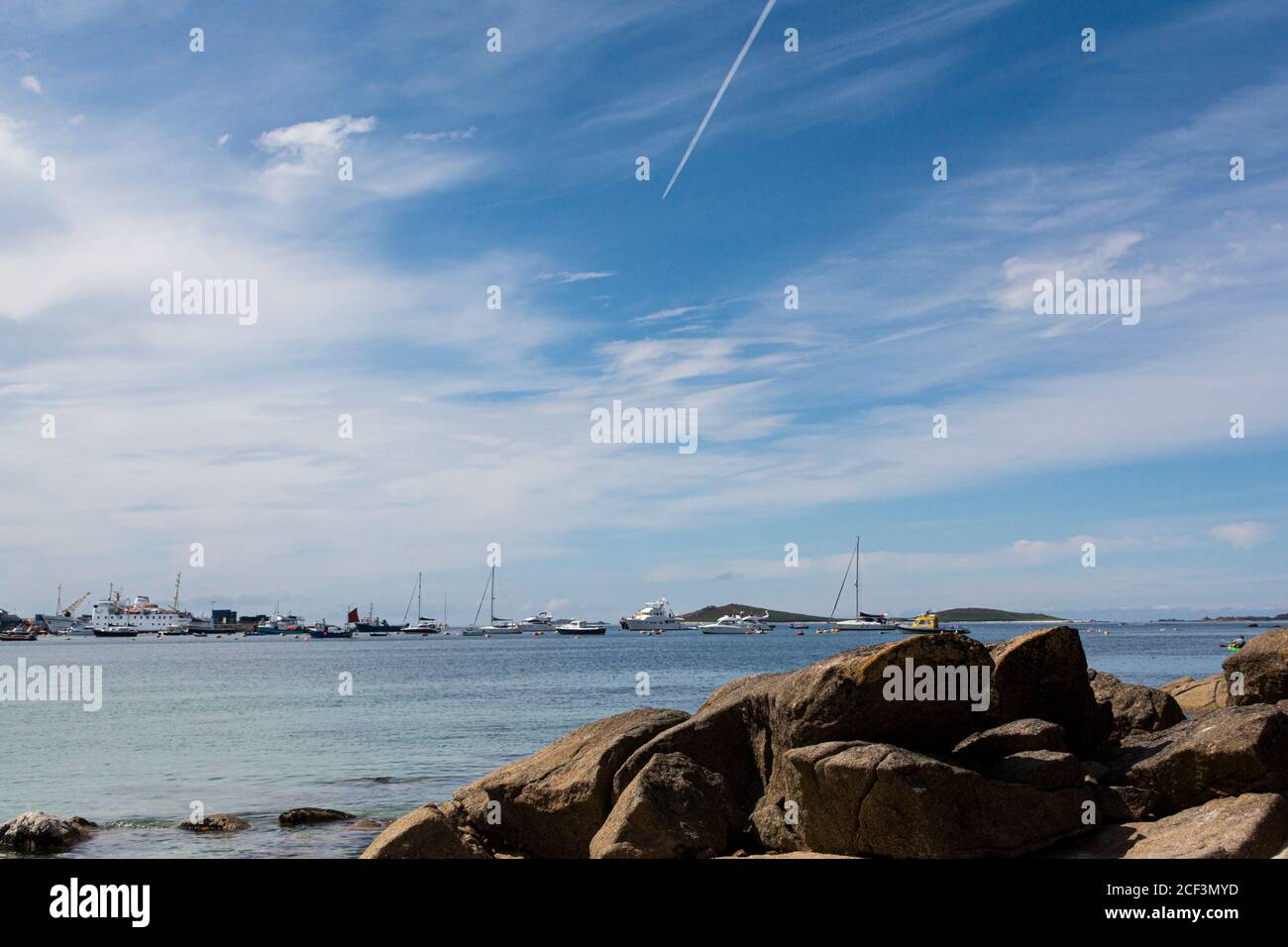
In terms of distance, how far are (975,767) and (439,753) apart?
2649 centimetres

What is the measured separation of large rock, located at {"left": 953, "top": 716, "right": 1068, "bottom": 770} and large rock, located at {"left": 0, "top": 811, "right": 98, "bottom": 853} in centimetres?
1842

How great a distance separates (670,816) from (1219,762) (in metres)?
6.83

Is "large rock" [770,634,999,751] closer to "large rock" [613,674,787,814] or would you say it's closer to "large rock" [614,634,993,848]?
"large rock" [614,634,993,848]

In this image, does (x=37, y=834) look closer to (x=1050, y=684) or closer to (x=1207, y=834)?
(x=1050, y=684)

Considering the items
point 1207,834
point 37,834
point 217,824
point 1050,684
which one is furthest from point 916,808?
point 37,834

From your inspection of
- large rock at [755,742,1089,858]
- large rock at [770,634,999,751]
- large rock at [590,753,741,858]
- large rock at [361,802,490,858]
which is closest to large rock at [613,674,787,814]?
large rock at [590,753,741,858]

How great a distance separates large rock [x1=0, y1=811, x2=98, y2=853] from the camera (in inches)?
819

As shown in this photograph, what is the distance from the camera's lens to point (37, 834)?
68.8 ft

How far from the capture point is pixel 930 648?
13.6 metres

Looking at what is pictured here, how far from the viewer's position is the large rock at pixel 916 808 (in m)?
11.9
